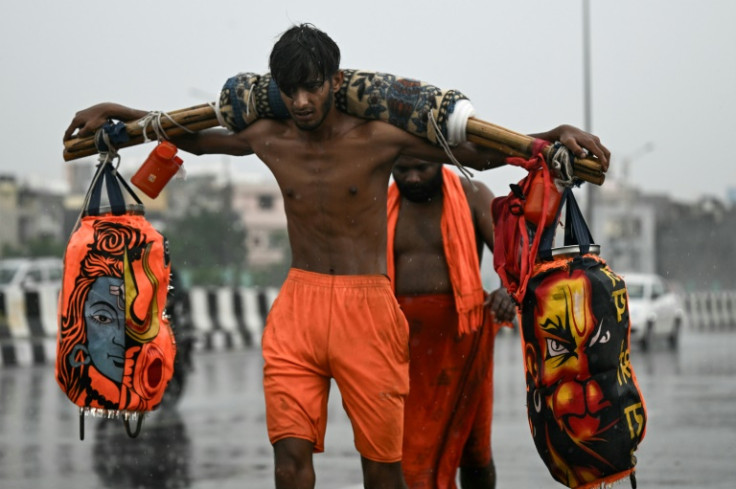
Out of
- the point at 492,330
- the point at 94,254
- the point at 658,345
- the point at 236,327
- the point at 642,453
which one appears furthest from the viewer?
the point at 658,345

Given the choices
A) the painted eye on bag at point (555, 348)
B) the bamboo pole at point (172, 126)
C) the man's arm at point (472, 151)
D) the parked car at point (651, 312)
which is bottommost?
the parked car at point (651, 312)

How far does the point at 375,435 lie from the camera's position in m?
5.09

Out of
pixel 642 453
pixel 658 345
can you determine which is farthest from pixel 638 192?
pixel 642 453

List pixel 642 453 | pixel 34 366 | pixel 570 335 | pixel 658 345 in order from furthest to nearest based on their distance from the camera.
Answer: pixel 658 345
pixel 34 366
pixel 642 453
pixel 570 335

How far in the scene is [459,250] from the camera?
6363mm

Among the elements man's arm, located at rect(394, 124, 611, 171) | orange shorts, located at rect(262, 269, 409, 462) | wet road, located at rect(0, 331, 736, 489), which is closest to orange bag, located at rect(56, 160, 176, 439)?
orange shorts, located at rect(262, 269, 409, 462)

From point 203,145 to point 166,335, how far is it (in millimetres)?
783

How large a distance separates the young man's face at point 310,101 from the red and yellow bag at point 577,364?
809mm

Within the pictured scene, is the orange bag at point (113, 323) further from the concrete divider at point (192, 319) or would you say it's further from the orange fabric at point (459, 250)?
the concrete divider at point (192, 319)

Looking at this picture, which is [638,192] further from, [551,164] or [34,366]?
[551,164]

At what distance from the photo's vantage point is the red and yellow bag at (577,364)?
495 cm

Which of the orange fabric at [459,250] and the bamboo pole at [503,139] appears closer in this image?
the bamboo pole at [503,139]

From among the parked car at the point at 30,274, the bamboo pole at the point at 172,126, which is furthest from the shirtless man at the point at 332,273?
the parked car at the point at 30,274

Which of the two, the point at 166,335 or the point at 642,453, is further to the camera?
the point at 642,453
